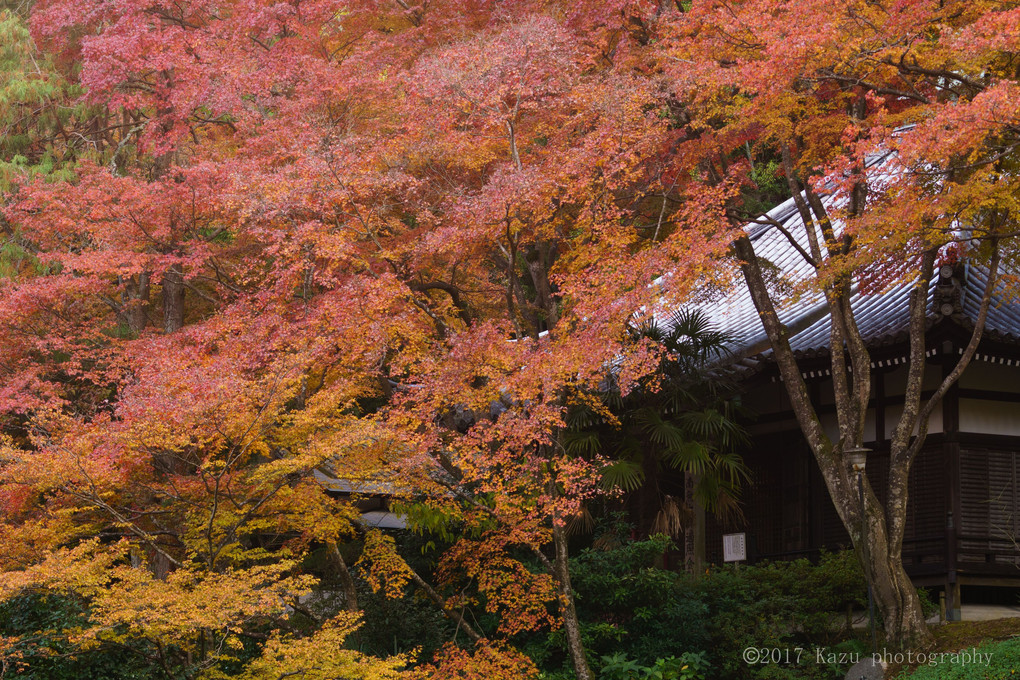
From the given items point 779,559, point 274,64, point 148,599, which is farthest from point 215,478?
point 779,559

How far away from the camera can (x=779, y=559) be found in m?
17.7

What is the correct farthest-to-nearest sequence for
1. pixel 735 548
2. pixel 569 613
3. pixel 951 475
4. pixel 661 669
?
pixel 735 548 → pixel 951 475 → pixel 661 669 → pixel 569 613

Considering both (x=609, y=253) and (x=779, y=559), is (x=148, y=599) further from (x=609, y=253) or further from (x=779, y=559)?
(x=779, y=559)

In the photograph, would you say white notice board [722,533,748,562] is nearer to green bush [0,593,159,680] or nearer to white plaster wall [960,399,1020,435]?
white plaster wall [960,399,1020,435]

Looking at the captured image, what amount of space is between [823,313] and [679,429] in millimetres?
3812

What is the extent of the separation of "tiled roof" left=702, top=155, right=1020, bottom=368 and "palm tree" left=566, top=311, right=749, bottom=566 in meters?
0.80

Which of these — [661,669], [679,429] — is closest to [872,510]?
[679,429]

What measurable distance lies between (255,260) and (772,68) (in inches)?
325

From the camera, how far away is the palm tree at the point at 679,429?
52.7ft

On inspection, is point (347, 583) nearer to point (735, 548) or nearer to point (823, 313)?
point (735, 548)

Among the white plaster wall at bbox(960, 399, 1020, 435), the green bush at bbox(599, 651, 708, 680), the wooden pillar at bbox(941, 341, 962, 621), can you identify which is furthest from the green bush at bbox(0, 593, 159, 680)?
the white plaster wall at bbox(960, 399, 1020, 435)

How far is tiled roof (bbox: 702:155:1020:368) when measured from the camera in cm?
1534

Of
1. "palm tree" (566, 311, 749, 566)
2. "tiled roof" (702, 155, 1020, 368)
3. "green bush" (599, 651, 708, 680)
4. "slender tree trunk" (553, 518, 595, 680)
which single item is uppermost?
"tiled roof" (702, 155, 1020, 368)

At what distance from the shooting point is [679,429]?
16266mm
